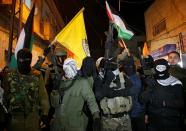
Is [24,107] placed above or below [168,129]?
above

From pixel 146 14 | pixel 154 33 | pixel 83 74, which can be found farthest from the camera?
pixel 146 14

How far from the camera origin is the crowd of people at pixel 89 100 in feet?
16.7

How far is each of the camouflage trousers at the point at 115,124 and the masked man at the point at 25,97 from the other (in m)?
1.12

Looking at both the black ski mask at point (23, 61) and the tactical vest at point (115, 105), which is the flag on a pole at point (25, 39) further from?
the tactical vest at point (115, 105)

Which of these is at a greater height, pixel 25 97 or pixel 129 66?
pixel 129 66

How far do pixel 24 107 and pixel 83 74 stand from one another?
150 cm

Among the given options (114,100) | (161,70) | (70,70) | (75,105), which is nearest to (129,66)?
(161,70)

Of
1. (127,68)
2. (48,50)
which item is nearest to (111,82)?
(127,68)

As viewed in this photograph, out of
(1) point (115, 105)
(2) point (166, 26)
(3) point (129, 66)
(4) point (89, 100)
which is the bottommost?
(1) point (115, 105)

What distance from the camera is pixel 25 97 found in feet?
16.9

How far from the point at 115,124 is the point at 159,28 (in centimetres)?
1405

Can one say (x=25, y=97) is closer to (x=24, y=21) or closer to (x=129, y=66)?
(x=129, y=66)

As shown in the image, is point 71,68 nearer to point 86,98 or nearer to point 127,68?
point 86,98

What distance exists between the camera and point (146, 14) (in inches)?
856
